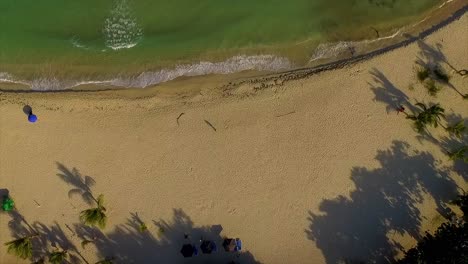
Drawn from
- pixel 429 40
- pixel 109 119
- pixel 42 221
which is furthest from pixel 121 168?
pixel 429 40

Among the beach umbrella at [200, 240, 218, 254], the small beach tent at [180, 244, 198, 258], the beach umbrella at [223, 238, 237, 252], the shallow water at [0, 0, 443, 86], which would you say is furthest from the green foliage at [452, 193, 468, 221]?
the small beach tent at [180, 244, 198, 258]

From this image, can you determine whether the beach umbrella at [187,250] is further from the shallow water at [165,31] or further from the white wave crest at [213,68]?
the shallow water at [165,31]

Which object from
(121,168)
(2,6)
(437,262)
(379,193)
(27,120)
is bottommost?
(437,262)

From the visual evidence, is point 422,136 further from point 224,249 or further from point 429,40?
point 224,249

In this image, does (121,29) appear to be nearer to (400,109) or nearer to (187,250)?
(187,250)

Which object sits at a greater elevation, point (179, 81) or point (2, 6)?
point (2, 6)

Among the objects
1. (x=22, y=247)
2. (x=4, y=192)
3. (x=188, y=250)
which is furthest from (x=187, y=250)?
(x=4, y=192)
